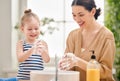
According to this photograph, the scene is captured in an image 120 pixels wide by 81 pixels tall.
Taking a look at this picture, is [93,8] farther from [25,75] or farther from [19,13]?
[19,13]

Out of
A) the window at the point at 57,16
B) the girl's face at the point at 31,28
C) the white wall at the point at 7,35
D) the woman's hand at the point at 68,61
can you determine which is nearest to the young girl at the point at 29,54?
the girl's face at the point at 31,28

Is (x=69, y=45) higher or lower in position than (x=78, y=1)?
lower

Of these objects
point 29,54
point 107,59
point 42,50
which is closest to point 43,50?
point 42,50

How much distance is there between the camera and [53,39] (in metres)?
3.73

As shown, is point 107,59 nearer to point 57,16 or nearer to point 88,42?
point 88,42

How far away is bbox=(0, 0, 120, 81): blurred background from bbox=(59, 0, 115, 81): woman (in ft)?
4.31

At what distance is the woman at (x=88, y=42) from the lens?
187 centimetres

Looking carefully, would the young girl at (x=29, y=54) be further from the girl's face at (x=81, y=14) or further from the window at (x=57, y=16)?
the window at (x=57, y=16)

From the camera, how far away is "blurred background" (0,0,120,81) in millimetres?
3436

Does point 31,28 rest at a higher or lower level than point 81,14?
lower

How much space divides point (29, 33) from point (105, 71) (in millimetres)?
729

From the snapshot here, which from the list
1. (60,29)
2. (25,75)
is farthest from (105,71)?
(60,29)

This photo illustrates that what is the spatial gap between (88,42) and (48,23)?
62.9 inches

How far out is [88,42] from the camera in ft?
6.75
